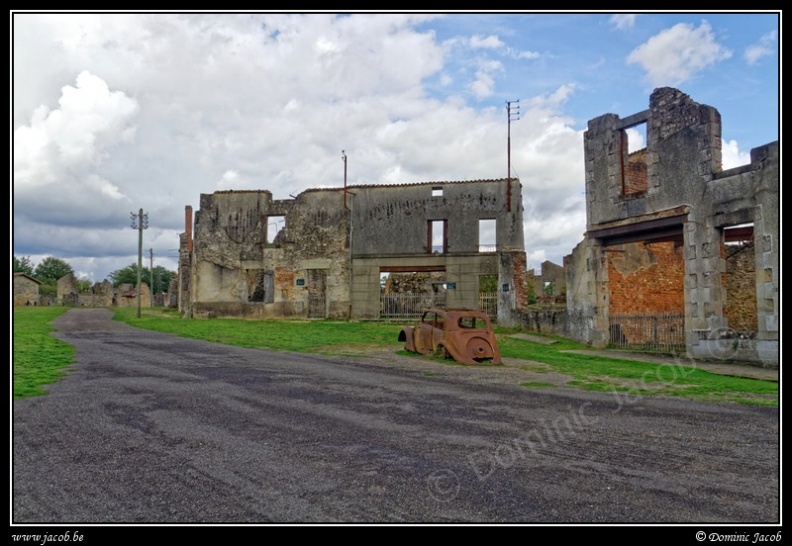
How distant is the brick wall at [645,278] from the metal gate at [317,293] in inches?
663

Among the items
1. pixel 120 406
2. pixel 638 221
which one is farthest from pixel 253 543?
pixel 638 221

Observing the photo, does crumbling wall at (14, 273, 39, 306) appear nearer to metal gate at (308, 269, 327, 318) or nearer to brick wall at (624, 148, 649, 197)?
metal gate at (308, 269, 327, 318)

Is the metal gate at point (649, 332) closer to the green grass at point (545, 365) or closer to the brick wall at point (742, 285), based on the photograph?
the green grass at point (545, 365)

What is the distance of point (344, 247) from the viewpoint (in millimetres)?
30922

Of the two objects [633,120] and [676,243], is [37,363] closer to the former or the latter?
[633,120]

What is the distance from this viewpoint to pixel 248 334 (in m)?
20.5

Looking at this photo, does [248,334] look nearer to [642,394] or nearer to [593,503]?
[642,394]

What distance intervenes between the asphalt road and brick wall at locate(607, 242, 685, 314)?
11262 millimetres

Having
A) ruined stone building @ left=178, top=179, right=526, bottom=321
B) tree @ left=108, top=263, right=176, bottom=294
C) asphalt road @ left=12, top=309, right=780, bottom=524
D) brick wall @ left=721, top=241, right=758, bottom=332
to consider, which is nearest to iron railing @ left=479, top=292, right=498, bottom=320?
ruined stone building @ left=178, top=179, right=526, bottom=321

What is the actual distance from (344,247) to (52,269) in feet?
299

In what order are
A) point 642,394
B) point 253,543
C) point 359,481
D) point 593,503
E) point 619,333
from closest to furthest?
point 253,543 < point 593,503 < point 359,481 < point 642,394 < point 619,333

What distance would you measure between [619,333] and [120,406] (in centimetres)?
1500

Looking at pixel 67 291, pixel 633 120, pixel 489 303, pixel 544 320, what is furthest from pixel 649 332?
→ pixel 67 291

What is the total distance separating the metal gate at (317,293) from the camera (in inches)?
1233
